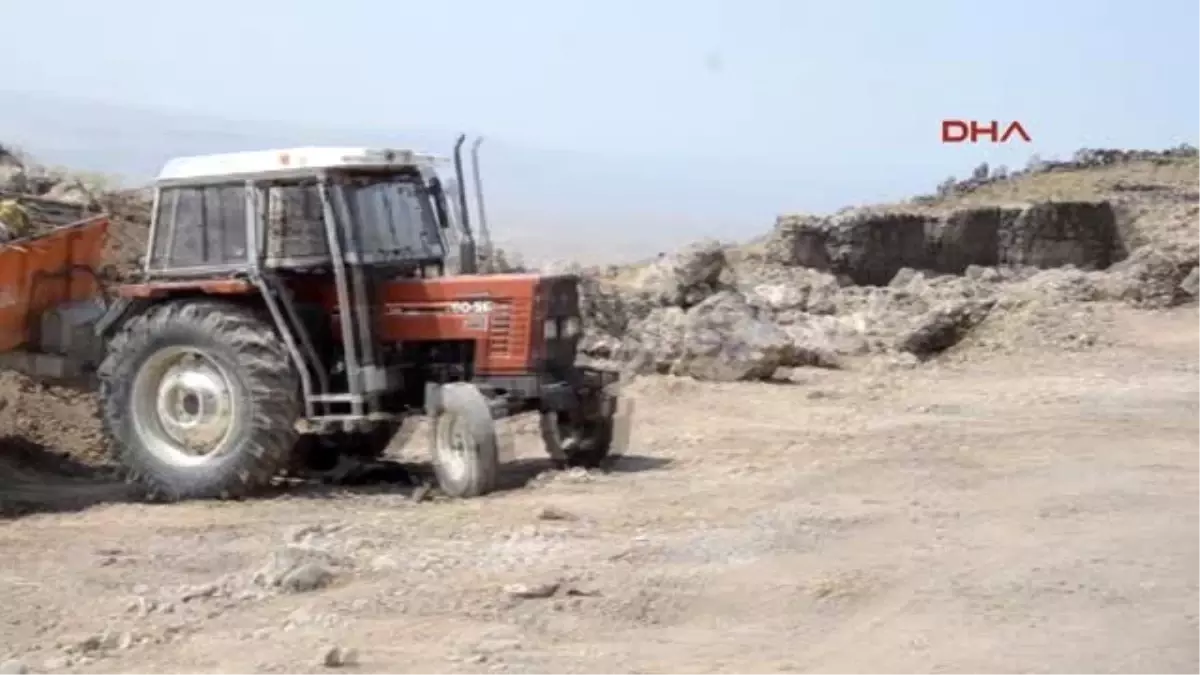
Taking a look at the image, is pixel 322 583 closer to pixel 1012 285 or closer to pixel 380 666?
pixel 380 666

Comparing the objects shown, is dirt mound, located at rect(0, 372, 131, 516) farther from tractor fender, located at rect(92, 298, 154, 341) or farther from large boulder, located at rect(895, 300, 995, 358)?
large boulder, located at rect(895, 300, 995, 358)

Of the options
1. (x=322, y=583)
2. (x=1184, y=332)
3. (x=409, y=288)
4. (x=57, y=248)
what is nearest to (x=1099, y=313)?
(x=1184, y=332)

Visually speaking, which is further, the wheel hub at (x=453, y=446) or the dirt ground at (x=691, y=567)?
the wheel hub at (x=453, y=446)

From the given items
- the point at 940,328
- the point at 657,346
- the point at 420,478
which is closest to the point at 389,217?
the point at 420,478

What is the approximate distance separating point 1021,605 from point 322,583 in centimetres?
295

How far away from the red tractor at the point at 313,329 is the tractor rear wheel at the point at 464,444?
0.4 inches

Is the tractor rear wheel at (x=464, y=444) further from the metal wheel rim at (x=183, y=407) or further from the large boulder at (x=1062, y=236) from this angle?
the large boulder at (x=1062, y=236)

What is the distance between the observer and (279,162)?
1097 centimetres

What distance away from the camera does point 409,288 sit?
36.5 ft

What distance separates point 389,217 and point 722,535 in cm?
345

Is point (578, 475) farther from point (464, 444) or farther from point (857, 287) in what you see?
point (857, 287)

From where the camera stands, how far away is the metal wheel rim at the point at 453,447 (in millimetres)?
10570

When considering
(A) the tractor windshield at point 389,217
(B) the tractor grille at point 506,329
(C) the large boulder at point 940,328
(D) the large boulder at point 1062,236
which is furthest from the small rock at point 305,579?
(D) the large boulder at point 1062,236

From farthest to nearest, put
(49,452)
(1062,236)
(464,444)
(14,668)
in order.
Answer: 1. (1062,236)
2. (49,452)
3. (464,444)
4. (14,668)
